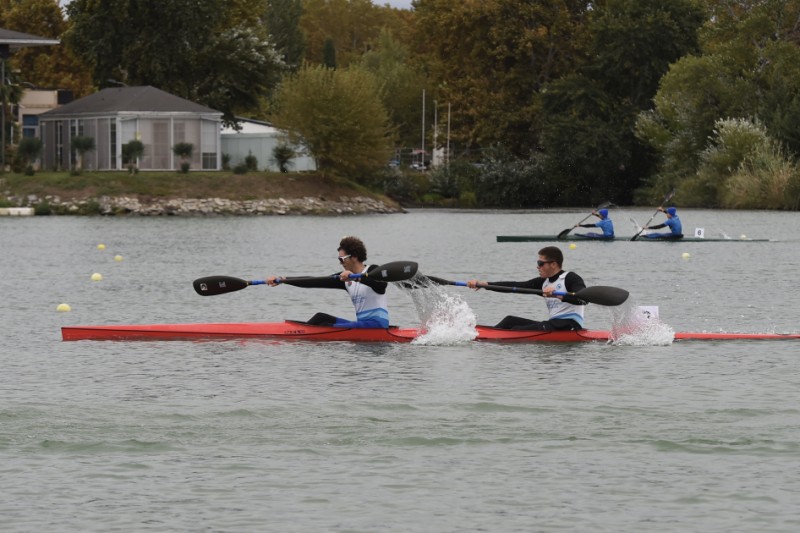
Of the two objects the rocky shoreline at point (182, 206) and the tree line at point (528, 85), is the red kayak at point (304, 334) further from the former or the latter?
the tree line at point (528, 85)

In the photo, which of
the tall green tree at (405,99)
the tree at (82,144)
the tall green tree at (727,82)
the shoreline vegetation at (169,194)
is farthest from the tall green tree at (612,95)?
the tree at (82,144)

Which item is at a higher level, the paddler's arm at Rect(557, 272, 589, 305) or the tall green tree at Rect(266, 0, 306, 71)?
the tall green tree at Rect(266, 0, 306, 71)

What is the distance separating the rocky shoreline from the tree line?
3371 mm

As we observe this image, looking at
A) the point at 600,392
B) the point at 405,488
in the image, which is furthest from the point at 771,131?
the point at 405,488

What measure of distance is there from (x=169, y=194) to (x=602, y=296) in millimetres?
55927

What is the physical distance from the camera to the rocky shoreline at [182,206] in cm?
7188

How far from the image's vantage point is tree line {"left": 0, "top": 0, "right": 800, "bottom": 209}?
7894 cm

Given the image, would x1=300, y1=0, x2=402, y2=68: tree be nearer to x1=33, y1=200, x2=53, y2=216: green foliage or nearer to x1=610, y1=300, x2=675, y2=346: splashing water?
x1=33, y1=200, x2=53, y2=216: green foliage

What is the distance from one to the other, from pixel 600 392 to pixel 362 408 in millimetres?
3015

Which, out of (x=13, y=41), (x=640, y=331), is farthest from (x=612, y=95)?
(x=640, y=331)

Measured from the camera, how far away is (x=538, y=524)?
11883mm

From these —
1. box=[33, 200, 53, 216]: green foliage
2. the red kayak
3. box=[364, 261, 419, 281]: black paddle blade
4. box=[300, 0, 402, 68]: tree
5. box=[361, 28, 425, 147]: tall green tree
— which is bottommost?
the red kayak

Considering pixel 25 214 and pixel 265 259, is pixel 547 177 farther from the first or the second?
pixel 265 259

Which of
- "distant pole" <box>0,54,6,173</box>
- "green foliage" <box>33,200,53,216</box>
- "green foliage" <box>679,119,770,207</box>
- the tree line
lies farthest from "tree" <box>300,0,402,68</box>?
"green foliage" <box>33,200,53,216</box>
